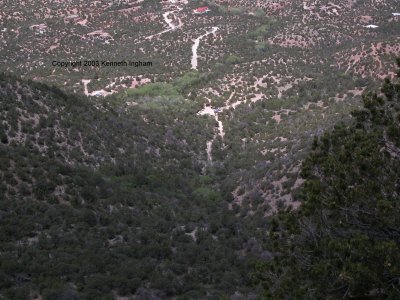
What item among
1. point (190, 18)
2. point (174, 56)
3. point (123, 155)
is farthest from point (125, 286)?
point (190, 18)

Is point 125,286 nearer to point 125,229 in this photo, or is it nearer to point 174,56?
point 125,229

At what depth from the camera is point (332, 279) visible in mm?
9156

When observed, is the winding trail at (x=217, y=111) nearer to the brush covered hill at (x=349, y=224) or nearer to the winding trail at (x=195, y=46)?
the winding trail at (x=195, y=46)

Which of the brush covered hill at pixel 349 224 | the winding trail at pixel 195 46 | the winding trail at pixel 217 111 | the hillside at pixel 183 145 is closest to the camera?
the brush covered hill at pixel 349 224

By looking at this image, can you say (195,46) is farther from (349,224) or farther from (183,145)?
(349,224)

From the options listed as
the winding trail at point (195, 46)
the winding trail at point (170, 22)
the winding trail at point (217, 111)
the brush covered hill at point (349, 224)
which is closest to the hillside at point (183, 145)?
the brush covered hill at point (349, 224)

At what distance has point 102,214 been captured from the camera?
1838 centimetres

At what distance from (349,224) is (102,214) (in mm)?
10899

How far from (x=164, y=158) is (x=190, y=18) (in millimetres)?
45225

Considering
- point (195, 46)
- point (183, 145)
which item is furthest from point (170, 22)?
point (183, 145)

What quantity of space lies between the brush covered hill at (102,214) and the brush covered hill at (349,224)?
15.8 feet

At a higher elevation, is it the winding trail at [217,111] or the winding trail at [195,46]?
the winding trail at [217,111]

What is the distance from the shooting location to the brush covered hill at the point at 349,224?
8.71 metres

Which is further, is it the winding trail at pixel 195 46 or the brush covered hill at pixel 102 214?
the winding trail at pixel 195 46
